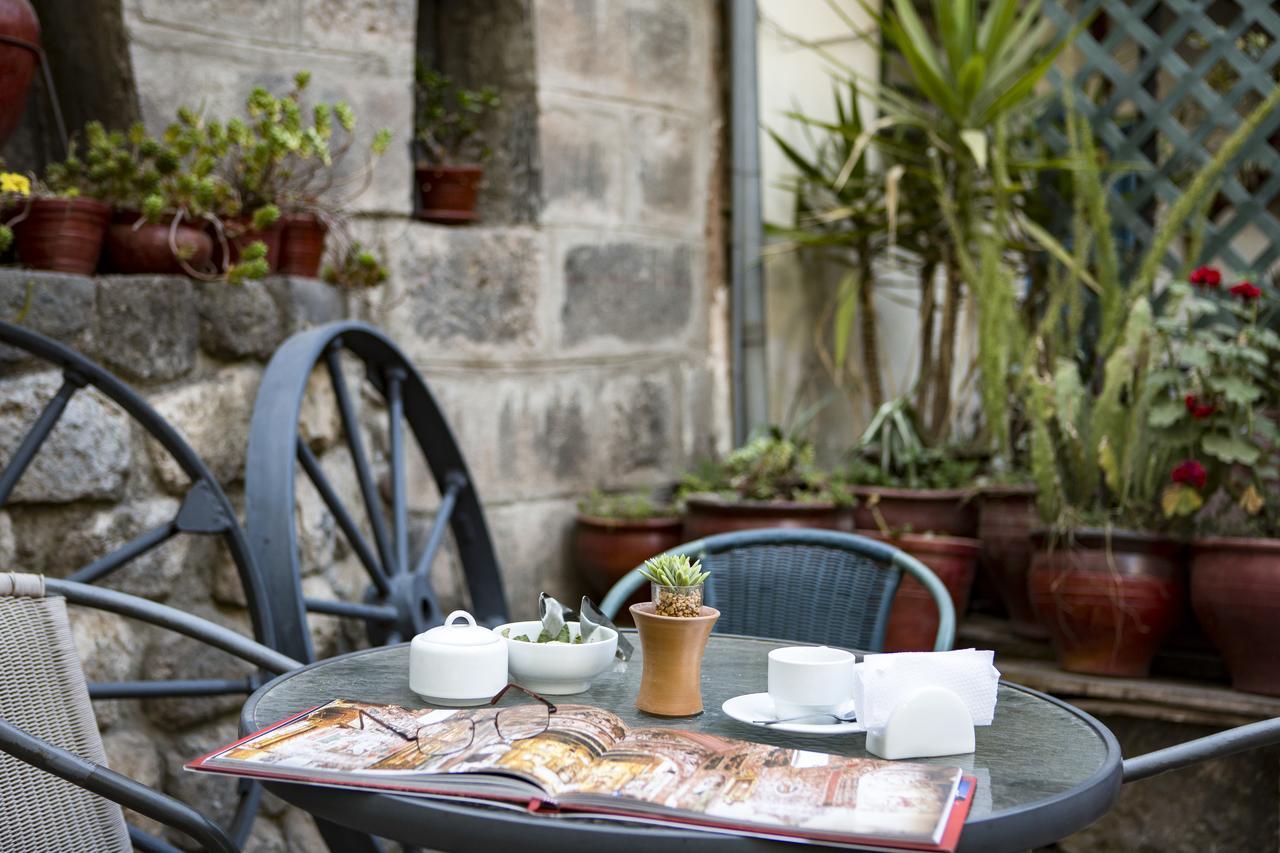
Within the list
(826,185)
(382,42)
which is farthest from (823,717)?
(826,185)

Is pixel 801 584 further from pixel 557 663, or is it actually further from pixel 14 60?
pixel 14 60

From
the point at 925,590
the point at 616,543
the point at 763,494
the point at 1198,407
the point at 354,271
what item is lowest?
the point at 925,590

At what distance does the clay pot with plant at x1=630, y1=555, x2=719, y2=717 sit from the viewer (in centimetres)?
130

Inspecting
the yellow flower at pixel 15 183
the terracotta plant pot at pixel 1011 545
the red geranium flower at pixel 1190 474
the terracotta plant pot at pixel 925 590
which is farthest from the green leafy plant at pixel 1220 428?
the yellow flower at pixel 15 183

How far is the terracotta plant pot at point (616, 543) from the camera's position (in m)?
3.34

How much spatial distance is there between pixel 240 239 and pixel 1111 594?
6.56 ft

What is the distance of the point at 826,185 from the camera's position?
12.8 feet

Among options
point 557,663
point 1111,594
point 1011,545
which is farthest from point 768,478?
point 557,663

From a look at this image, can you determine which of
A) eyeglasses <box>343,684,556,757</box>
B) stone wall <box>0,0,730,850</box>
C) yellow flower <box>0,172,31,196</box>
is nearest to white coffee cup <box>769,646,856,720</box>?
eyeglasses <box>343,684,556,757</box>

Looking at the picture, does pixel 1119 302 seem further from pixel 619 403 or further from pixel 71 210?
pixel 71 210

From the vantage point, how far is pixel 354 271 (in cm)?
282

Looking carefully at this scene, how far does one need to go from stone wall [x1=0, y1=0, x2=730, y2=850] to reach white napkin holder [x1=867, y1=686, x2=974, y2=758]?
1485 millimetres

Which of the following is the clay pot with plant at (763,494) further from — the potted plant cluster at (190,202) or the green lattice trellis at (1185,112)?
the green lattice trellis at (1185,112)

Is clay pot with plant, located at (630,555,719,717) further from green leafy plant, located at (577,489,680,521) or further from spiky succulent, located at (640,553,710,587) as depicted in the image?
green leafy plant, located at (577,489,680,521)
